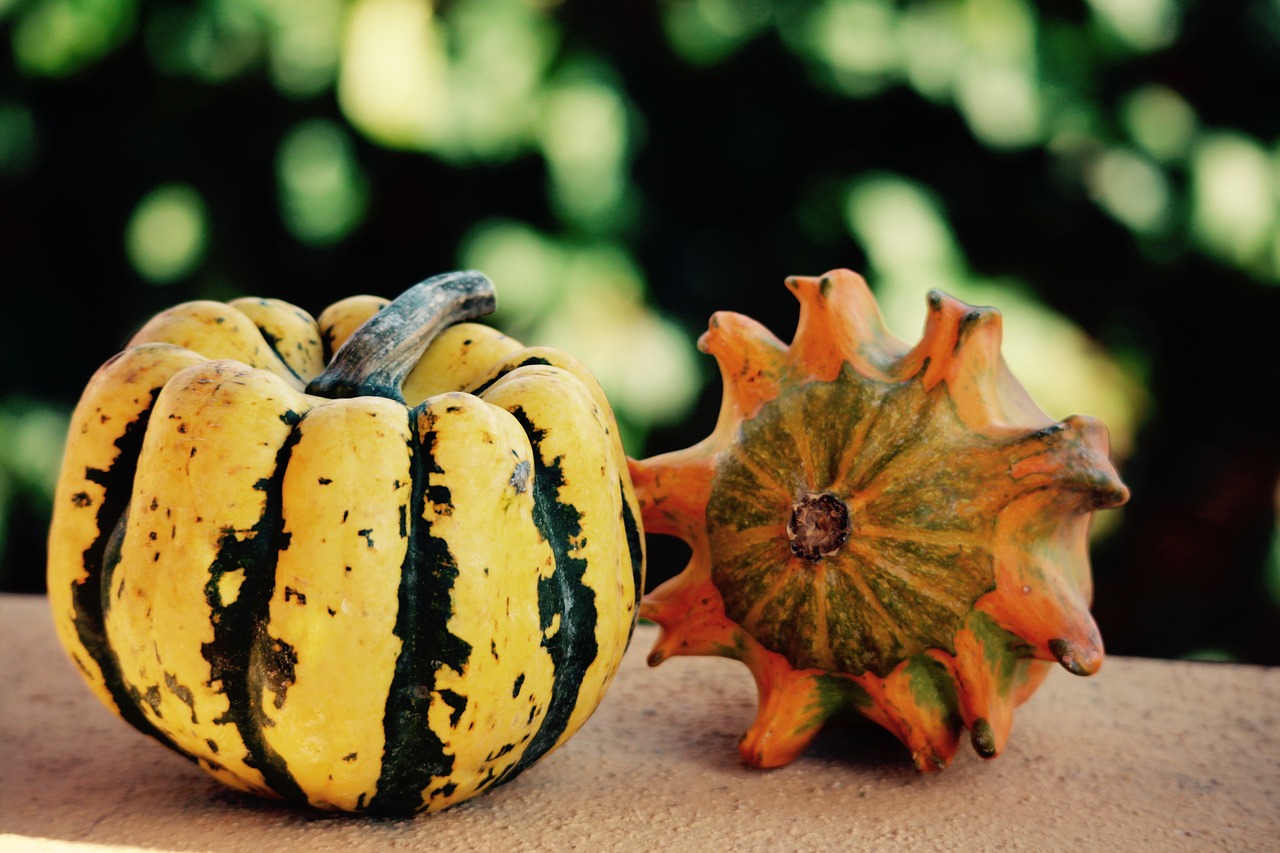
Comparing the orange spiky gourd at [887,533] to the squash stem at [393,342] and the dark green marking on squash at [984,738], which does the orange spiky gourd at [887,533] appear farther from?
the squash stem at [393,342]

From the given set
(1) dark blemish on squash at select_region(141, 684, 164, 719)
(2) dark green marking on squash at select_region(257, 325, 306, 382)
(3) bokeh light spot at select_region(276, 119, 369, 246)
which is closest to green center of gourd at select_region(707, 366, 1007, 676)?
(2) dark green marking on squash at select_region(257, 325, 306, 382)

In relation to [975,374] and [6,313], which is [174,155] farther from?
[975,374]

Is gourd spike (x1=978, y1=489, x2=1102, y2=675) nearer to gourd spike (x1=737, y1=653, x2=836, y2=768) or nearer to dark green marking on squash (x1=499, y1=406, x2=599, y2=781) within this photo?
gourd spike (x1=737, y1=653, x2=836, y2=768)

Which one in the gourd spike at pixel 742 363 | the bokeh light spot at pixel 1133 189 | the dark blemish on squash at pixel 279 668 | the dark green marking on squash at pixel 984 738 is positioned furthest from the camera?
the bokeh light spot at pixel 1133 189

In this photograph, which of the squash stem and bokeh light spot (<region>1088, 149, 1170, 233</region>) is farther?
bokeh light spot (<region>1088, 149, 1170, 233</region>)

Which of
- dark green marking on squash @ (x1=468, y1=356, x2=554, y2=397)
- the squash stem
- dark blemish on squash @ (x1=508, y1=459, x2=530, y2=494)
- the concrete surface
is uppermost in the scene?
the squash stem

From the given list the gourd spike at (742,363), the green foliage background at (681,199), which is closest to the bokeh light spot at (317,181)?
the green foliage background at (681,199)

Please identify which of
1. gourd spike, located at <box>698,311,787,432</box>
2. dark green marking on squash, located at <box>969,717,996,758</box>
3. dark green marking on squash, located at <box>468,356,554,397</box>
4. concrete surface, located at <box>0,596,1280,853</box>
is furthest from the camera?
gourd spike, located at <box>698,311,787,432</box>
